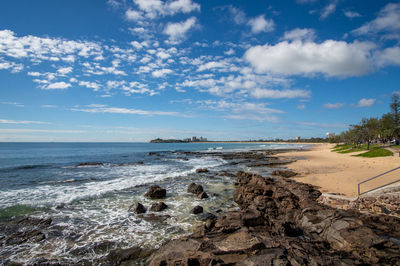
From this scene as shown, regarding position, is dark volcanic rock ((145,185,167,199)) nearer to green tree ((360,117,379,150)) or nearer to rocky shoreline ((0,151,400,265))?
rocky shoreline ((0,151,400,265))

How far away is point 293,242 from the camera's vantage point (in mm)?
5938

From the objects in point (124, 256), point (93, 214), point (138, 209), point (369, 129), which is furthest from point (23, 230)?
point (369, 129)

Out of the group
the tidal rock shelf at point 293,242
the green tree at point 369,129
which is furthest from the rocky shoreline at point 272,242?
the green tree at point 369,129

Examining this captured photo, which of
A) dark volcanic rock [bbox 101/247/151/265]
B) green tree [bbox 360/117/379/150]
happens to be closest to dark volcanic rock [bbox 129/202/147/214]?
dark volcanic rock [bbox 101/247/151/265]

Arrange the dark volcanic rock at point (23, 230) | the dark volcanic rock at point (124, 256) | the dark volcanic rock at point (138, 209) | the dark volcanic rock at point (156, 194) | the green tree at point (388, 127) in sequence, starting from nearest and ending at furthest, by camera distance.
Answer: the dark volcanic rock at point (124, 256)
the dark volcanic rock at point (23, 230)
the dark volcanic rock at point (138, 209)
the dark volcanic rock at point (156, 194)
the green tree at point (388, 127)

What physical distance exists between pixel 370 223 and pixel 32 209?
1882cm

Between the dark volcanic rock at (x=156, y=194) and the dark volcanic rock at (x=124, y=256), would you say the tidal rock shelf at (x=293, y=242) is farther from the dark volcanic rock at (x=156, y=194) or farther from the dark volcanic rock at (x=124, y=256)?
the dark volcanic rock at (x=156, y=194)

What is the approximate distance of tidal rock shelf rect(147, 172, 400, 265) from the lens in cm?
524

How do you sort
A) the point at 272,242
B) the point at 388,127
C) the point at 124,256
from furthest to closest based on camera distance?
the point at 388,127, the point at 124,256, the point at 272,242

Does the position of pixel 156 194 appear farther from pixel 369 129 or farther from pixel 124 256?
pixel 369 129

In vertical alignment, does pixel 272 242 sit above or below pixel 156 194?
above

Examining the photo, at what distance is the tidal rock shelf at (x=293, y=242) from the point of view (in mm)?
5238

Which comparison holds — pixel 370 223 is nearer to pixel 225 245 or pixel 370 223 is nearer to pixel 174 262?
pixel 225 245

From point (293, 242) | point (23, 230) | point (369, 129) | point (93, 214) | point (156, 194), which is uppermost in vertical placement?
point (369, 129)
